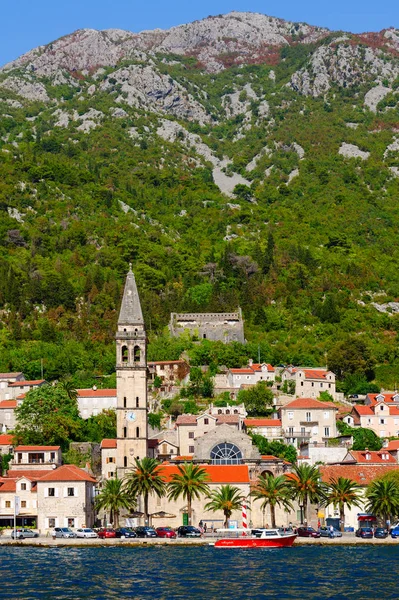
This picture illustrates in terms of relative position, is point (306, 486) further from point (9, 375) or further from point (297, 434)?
point (9, 375)

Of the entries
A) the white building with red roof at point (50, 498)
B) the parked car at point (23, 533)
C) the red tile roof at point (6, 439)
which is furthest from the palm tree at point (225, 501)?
the red tile roof at point (6, 439)

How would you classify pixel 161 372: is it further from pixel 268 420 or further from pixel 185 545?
pixel 185 545

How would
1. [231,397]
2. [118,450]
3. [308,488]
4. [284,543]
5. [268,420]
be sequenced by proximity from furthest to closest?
[231,397], [268,420], [118,450], [308,488], [284,543]

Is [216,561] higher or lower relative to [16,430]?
lower

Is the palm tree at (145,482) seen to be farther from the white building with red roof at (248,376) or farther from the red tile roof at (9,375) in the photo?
the white building with red roof at (248,376)

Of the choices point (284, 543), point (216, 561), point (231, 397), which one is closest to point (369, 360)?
point (231, 397)

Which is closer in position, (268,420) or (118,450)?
(118,450)
